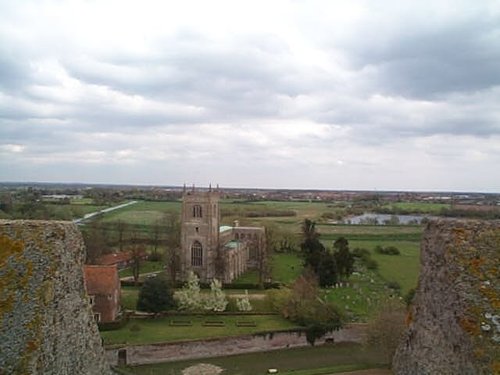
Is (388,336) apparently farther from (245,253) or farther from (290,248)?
(290,248)

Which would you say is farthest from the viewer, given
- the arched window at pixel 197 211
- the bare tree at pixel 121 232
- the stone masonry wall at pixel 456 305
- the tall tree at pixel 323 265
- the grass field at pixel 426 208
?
the grass field at pixel 426 208

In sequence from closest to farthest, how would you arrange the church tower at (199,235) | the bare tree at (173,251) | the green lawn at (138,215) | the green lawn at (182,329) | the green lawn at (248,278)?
the green lawn at (182,329) < the bare tree at (173,251) < the green lawn at (248,278) < the church tower at (199,235) < the green lawn at (138,215)

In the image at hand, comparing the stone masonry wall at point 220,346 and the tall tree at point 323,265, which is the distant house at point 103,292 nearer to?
the stone masonry wall at point 220,346

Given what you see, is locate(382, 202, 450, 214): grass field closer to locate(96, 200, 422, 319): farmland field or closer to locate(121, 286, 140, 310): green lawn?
locate(96, 200, 422, 319): farmland field

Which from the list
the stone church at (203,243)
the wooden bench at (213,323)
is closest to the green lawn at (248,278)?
the stone church at (203,243)

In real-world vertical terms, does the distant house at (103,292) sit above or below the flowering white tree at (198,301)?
above

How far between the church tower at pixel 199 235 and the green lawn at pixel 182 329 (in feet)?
46.5

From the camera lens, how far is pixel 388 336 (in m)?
22.3

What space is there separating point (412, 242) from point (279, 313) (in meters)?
50.5

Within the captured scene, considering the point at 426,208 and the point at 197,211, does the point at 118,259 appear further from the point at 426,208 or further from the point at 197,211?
the point at 426,208

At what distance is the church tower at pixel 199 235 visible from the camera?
156 ft

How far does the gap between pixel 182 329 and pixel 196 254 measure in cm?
1866

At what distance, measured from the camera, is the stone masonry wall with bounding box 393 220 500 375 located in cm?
569

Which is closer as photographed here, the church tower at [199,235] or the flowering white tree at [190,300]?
the flowering white tree at [190,300]
